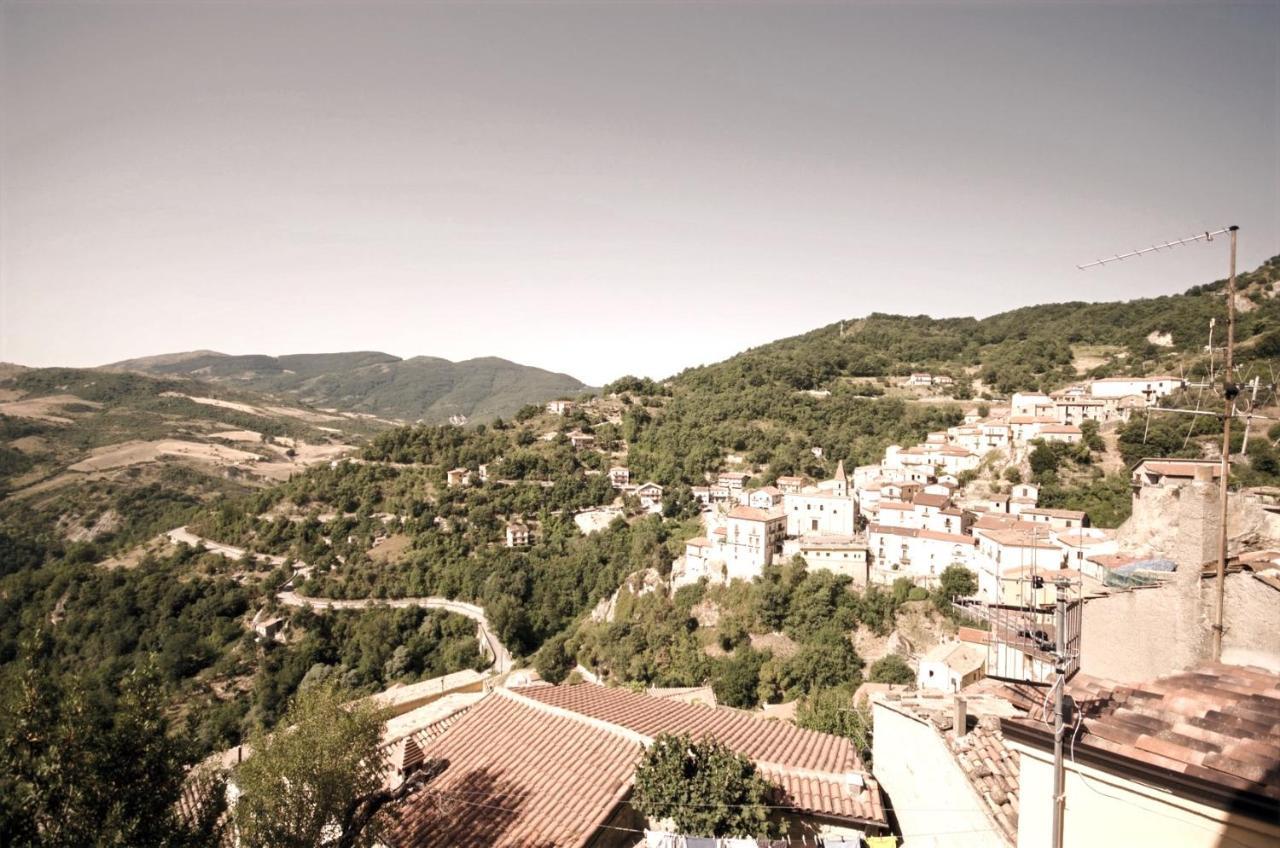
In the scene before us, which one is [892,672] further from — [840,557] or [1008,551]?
[1008,551]

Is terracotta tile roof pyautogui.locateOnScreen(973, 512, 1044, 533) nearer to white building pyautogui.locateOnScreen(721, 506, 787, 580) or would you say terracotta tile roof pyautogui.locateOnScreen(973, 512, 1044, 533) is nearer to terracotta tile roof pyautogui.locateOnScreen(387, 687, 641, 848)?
white building pyautogui.locateOnScreen(721, 506, 787, 580)

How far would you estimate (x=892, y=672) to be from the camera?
25.4 m

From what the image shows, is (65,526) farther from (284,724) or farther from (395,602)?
(284,724)

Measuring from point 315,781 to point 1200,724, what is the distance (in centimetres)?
770

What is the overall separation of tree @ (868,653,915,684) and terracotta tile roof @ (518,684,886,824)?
58.6ft

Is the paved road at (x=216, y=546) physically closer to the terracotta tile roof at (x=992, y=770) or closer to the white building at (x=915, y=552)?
the white building at (x=915, y=552)

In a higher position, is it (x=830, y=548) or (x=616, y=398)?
(x=616, y=398)

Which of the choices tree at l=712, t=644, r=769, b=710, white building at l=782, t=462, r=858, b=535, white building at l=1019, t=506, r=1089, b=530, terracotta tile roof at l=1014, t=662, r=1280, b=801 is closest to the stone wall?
terracotta tile roof at l=1014, t=662, r=1280, b=801

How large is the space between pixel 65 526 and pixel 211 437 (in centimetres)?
4395

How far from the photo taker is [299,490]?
180 feet

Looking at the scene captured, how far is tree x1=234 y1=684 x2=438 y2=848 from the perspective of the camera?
242 inches

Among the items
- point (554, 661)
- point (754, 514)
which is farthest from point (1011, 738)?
point (554, 661)

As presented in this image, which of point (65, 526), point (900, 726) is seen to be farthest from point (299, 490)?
point (900, 726)

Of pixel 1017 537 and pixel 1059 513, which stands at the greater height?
pixel 1059 513
